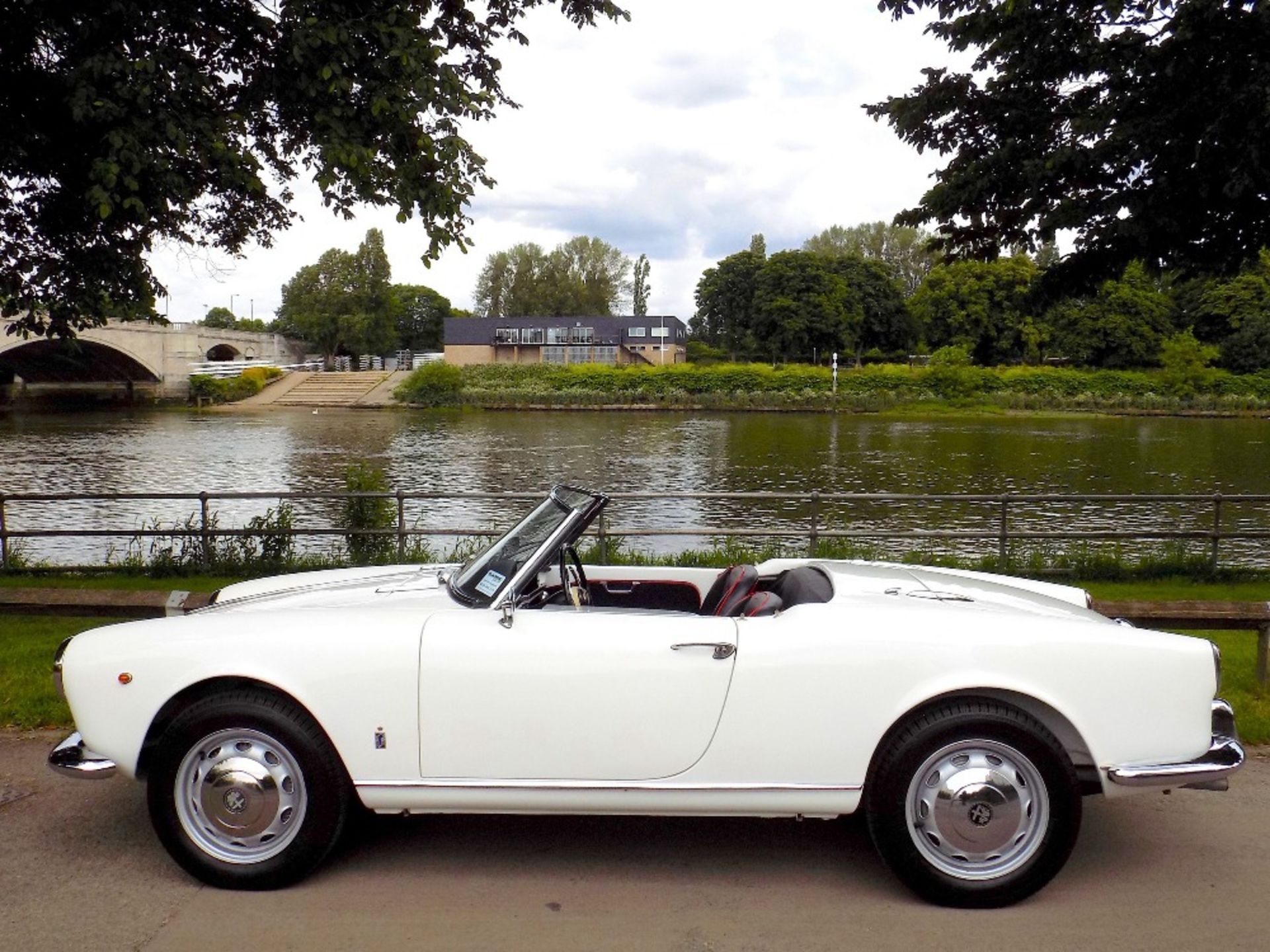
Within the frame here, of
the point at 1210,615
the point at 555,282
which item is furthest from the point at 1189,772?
the point at 555,282

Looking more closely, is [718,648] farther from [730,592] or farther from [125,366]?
[125,366]

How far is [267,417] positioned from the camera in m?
68.9

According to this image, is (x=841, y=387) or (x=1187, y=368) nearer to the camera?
(x=1187, y=368)

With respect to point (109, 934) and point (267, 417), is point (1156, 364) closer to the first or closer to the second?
point (267, 417)

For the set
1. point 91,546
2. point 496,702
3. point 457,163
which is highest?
point 457,163

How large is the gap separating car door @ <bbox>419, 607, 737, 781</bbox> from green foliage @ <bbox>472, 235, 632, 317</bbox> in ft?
407

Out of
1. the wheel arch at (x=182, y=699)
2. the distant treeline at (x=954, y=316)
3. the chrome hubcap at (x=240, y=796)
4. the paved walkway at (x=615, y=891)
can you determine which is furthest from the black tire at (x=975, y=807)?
the distant treeline at (x=954, y=316)

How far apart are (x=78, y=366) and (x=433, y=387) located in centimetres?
2536

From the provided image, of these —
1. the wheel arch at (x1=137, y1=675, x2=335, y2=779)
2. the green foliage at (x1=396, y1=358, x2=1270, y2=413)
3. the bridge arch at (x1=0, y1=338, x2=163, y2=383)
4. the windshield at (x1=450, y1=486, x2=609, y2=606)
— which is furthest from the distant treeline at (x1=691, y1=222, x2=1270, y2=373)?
the wheel arch at (x1=137, y1=675, x2=335, y2=779)

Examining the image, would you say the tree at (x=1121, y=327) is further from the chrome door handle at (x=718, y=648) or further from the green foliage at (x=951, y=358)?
the chrome door handle at (x=718, y=648)

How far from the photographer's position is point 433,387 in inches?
3339

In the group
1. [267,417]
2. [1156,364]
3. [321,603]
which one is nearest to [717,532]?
[321,603]

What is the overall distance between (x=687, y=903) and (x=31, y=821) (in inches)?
106

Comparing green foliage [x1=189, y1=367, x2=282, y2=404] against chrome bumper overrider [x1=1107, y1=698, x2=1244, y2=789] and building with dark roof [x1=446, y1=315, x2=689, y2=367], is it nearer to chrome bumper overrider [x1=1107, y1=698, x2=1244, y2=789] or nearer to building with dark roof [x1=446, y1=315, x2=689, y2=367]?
building with dark roof [x1=446, y1=315, x2=689, y2=367]
